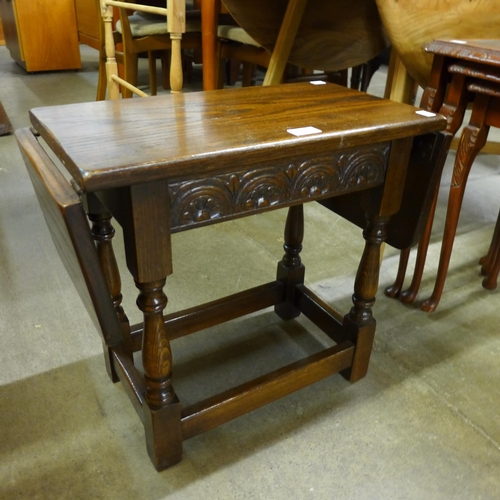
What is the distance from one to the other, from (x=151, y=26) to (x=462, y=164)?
191 centimetres

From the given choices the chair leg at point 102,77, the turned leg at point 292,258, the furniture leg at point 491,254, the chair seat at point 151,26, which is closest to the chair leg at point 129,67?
the chair seat at point 151,26

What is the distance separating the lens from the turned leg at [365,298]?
100 cm

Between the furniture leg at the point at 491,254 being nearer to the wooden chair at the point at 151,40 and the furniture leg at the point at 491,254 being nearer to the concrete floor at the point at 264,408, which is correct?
the concrete floor at the point at 264,408

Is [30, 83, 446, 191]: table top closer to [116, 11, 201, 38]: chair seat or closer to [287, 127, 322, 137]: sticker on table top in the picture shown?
[287, 127, 322, 137]: sticker on table top

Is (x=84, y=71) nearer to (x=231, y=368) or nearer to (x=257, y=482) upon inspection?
(x=231, y=368)

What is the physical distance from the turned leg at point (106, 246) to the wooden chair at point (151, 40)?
837 mm

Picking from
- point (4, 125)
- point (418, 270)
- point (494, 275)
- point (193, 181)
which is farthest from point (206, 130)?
point (4, 125)

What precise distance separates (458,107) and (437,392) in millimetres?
667

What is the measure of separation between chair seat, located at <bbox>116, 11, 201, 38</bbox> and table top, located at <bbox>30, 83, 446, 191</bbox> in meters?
1.74

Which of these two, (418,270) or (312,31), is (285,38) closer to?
(312,31)

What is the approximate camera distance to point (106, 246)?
101 centimetres

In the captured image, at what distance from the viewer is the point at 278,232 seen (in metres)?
1.86

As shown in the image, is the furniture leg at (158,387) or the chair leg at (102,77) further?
the chair leg at (102,77)

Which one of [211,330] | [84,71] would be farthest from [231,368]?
[84,71]
